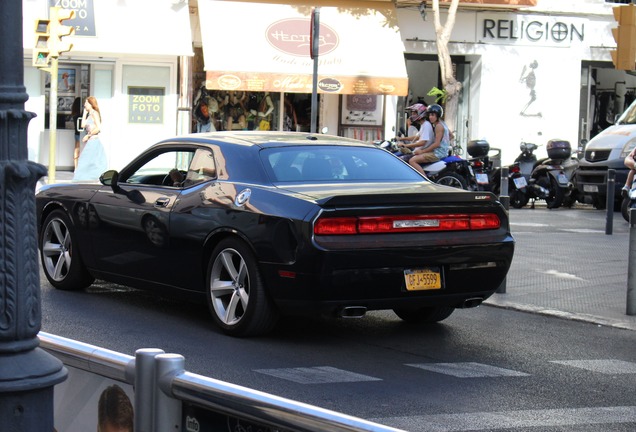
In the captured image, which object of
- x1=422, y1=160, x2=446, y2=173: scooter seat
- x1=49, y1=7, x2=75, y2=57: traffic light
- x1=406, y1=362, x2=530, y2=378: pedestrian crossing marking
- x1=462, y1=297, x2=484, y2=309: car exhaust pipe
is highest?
x1=49, y1=7, x2=75, y2=57: traffic light

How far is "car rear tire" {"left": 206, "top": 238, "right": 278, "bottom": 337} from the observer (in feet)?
26.2

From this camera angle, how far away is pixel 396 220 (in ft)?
26.1

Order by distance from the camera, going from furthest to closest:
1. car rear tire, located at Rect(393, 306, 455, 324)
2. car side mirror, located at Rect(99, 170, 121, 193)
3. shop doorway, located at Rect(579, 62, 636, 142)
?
shop doorway, located at Rect(579, 62, 636, 142)
car side mirror, located at Rect(99, 170, 121, 193)
car rear tire, located at Rect(393, 306, 455, 324)

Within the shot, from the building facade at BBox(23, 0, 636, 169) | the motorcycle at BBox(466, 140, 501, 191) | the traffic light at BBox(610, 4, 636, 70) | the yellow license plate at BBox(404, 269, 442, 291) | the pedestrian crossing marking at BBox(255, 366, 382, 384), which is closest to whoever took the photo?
the pedestrian crossing marking at BBox(255, 366, 382, 384)

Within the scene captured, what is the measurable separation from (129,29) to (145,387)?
24.1m

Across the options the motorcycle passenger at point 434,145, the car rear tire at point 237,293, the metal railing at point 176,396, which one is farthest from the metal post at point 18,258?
the motorcycle passenger at point 434,145

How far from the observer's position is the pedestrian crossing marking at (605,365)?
24.8 feet

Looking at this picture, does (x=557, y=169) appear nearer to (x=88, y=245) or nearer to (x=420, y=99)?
(x=420, y=99)

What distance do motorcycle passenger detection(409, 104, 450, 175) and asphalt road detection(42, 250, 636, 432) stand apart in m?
9.13

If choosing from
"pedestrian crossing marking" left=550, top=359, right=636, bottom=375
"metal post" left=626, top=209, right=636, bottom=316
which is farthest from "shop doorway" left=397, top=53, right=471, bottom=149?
"pedestrian crossing marking" left=550, top=359, right=636, bottom=375

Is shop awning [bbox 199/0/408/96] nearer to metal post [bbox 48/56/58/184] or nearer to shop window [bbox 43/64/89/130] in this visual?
shop window [bbox 43/64/89/130]

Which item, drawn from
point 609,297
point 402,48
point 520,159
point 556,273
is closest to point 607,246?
point 556,273

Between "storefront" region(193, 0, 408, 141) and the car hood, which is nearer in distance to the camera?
the car hood

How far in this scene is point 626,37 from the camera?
12.8 m
